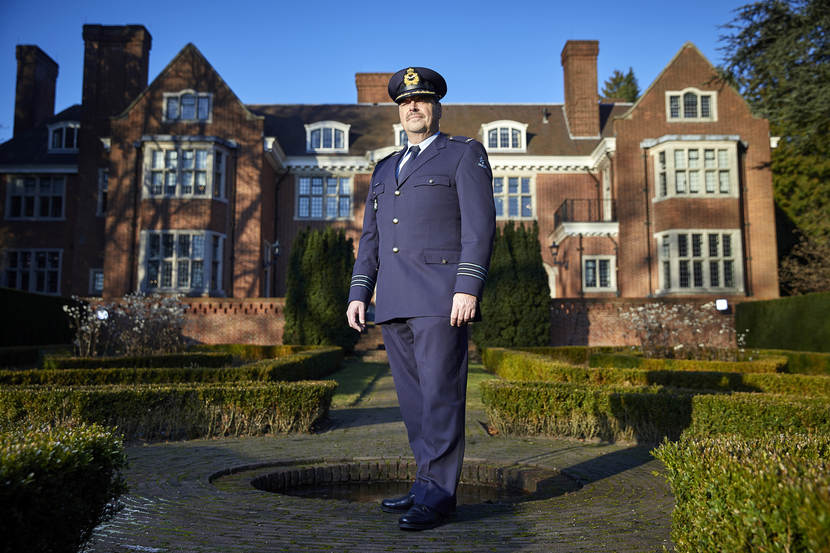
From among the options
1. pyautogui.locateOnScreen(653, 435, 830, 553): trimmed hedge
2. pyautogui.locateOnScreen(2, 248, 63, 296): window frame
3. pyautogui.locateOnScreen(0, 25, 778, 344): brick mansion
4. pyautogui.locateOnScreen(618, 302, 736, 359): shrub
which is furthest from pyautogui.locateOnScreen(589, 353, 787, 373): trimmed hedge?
pyautogui.locateOnScreen(2, 248, 63, 296): window frame

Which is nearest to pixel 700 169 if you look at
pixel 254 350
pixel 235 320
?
pixel 254 350

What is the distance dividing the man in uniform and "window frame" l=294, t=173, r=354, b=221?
72.6ft

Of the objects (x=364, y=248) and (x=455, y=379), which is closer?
(x=455, y=379)

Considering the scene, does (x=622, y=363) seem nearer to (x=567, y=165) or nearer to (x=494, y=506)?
(x=494, y=506)

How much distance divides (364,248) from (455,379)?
1078mm

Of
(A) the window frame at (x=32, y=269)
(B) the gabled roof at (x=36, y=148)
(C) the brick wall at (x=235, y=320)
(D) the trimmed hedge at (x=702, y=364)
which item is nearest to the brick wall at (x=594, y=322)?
(D) the trimmed hedge at (x=702, y=364)

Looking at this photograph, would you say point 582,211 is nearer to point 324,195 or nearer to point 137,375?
point 324,195

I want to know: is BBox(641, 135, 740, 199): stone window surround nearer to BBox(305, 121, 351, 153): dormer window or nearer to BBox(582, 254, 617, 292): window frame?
BBox(582, 254, 617, 292): window frame

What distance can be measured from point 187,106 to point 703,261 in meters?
19.2

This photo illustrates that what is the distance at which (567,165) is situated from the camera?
25547 mm

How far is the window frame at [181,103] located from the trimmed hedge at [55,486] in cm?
2217

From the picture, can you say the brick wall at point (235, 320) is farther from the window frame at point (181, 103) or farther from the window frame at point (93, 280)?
the window frame at point (93, 280)

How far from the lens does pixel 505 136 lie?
86.6 feet

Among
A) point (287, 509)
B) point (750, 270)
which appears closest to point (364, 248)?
point (287, 509)
